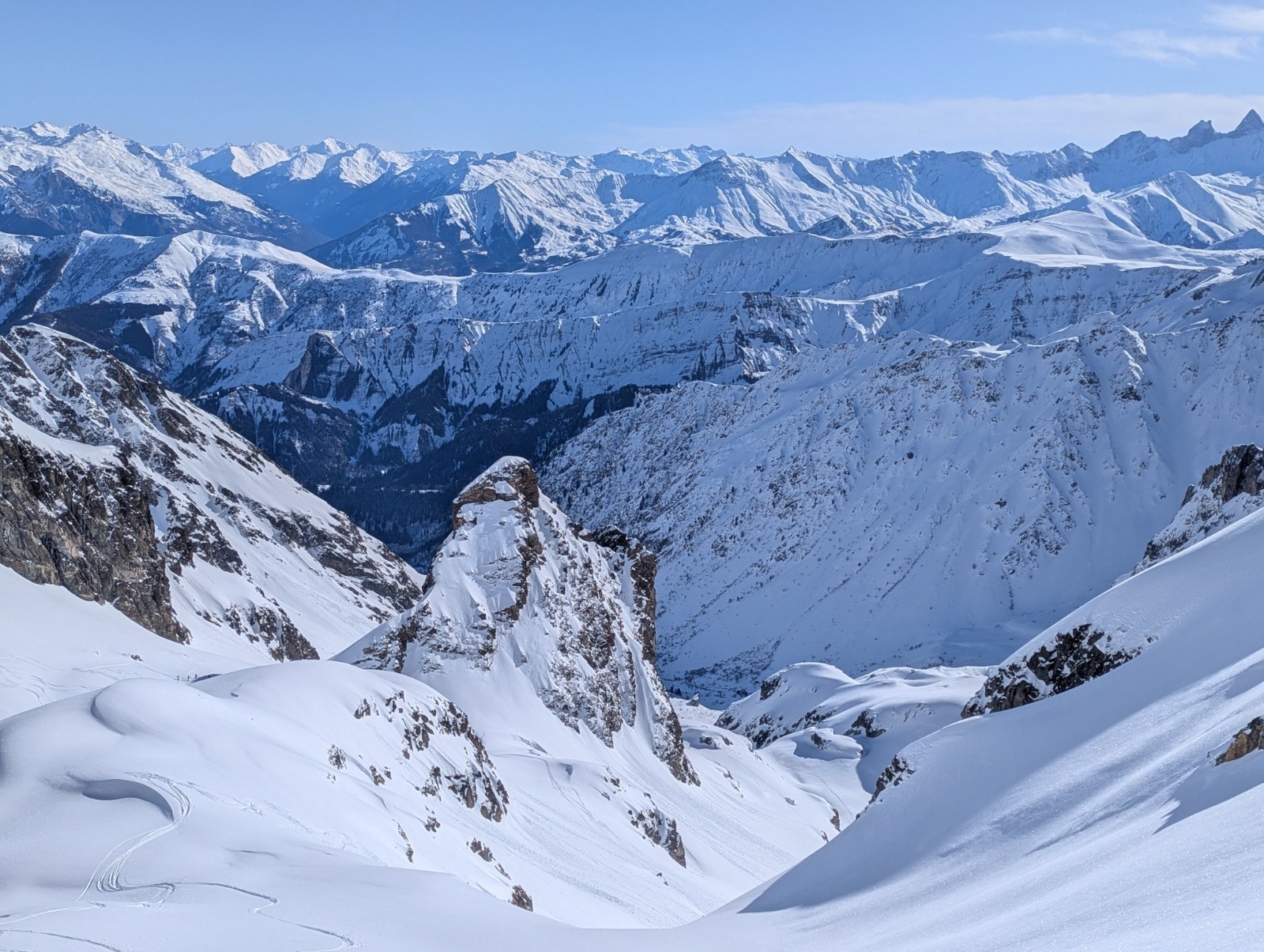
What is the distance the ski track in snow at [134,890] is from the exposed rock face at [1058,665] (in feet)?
72.8

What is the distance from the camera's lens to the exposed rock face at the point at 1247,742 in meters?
20.2

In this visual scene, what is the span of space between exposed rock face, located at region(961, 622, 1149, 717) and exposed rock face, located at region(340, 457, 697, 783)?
92.6ft

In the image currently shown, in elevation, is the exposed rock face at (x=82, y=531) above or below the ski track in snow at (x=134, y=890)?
above

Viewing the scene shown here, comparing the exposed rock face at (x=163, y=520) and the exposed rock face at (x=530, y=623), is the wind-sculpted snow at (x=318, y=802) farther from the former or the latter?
the exposed rock face at (x=163, y=520)

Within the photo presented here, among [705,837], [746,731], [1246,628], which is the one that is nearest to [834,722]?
[746,731]

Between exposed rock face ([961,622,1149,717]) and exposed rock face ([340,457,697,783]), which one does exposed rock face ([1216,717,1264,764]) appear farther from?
exposed rock face ([340,457,697,783])

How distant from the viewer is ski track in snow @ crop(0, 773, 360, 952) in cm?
1798

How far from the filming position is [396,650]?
2135 inches

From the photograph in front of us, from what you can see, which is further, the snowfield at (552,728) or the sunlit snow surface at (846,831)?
the snowfield at (552,728)

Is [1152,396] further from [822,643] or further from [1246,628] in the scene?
[1246,628]

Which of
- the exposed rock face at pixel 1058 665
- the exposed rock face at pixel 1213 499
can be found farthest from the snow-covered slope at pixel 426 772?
the exposed rock face at pixel 1213 499

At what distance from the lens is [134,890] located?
66.8 feet

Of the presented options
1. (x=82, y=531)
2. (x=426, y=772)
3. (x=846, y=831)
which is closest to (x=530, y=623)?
(x=426, y=772)

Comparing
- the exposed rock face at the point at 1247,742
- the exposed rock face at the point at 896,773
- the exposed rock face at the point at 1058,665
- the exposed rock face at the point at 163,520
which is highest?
the exposed rock face at the point at 163,520
